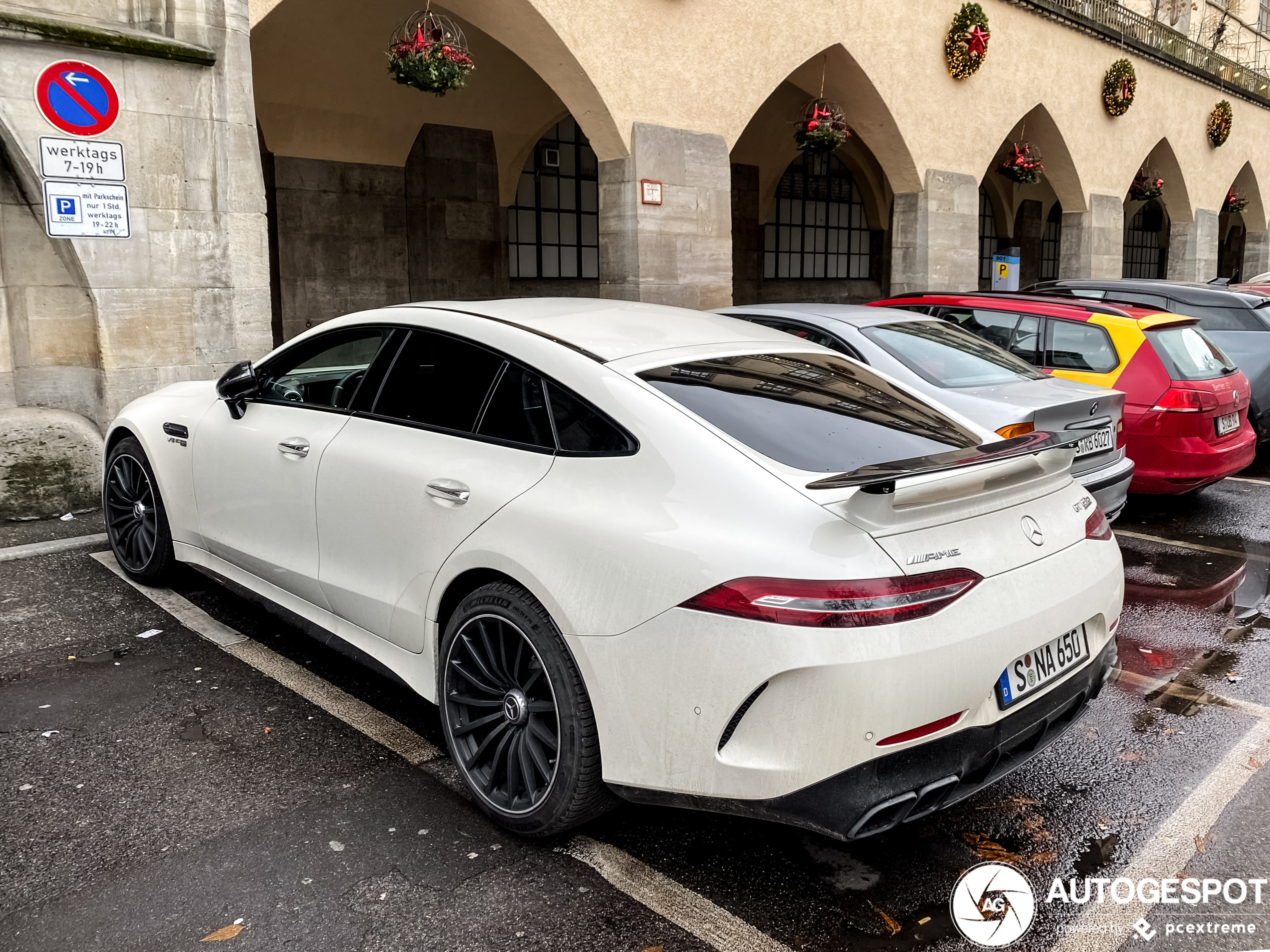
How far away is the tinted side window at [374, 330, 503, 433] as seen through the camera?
339 cm

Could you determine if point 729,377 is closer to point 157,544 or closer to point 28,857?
point 28,857

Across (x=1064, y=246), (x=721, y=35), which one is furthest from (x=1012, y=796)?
(x=1064, y=246)

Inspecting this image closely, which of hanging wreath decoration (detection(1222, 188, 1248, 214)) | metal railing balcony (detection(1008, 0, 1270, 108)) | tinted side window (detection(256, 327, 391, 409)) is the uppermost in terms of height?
metal railing balcony (detection(1008, 0, 1270, 108))

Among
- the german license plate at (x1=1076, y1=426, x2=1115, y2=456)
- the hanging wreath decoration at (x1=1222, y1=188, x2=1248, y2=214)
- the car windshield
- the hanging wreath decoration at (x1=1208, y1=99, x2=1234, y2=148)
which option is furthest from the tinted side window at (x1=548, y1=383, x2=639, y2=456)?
the hanging wreath decoration at (x1=1222, y1=188, x2=1248, y2=214)

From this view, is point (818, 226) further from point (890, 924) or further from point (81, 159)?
point (890, 924)

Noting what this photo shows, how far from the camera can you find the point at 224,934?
2588 millimetres

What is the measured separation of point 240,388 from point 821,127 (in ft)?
34.2

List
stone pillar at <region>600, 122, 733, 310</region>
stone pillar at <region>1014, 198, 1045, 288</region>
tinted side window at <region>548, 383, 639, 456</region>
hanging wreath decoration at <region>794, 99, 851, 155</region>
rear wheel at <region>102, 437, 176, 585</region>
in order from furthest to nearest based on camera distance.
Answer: stone pillar at <region>1014, 198, 1045, 288</region>, hanging wreath decoration at <region>794, 99, 851, 155</region>, stone pillar at <region>600, 122, 733, 310</region>, rear wheel at <region>102, 437, 176, 585</region>, tinted side window at <region>548, 383, 639, 456</region>

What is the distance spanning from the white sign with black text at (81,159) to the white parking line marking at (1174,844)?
7.43 m

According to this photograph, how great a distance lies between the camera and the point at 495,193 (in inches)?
593

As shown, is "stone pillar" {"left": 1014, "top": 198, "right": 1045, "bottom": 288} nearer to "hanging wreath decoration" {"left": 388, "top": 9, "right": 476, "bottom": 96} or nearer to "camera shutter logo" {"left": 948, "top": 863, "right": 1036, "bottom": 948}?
"hanging wreath decoration" {"left": 388, "top": 9, "right": 476, "bottom": 96}

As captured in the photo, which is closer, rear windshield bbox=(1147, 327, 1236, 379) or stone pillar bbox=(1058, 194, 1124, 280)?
rear windshield bbox=(1147, 327, 1236, 379)

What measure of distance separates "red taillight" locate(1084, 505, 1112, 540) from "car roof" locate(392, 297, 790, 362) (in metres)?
1.22

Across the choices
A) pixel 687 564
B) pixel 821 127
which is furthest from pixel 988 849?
pixel 821 127
